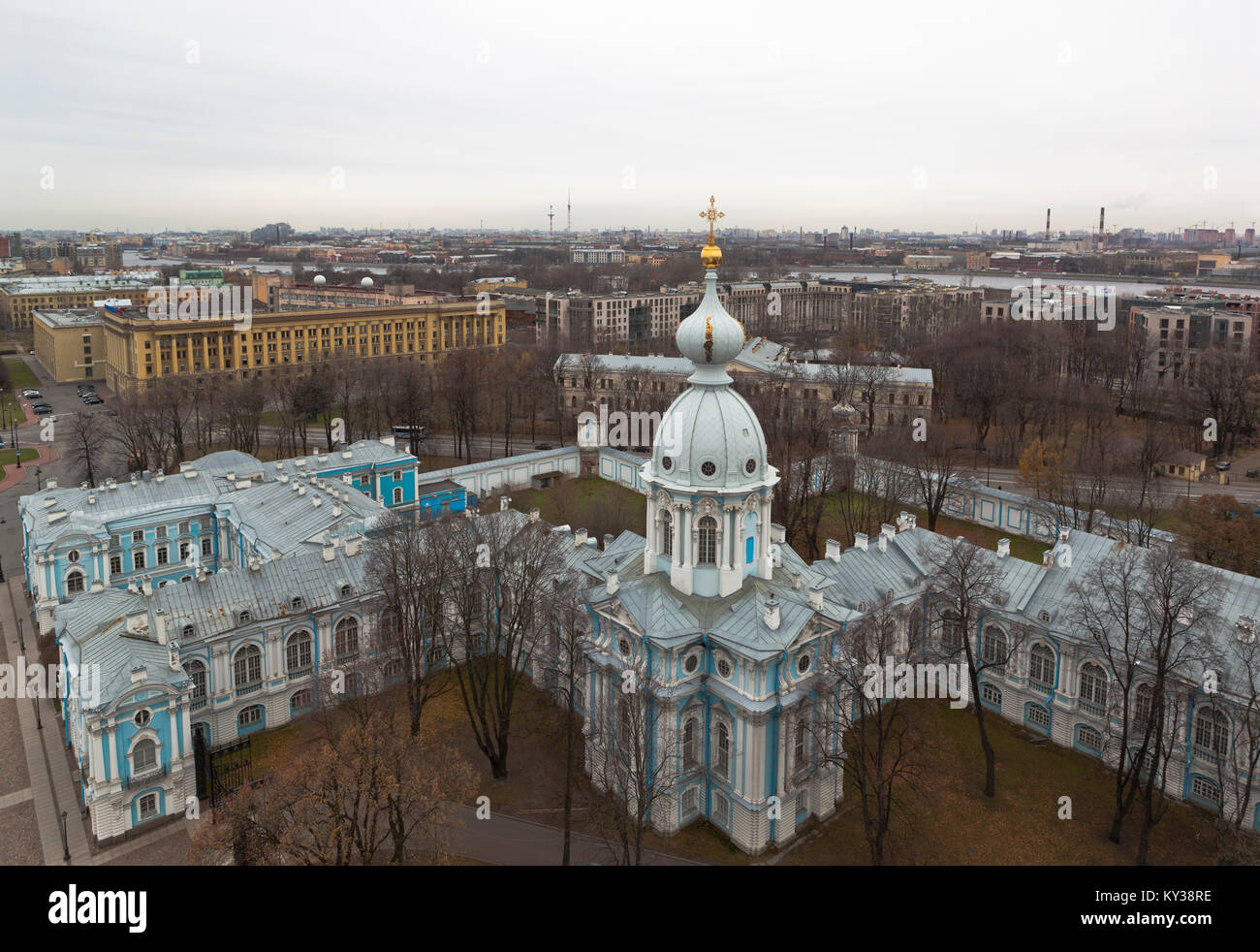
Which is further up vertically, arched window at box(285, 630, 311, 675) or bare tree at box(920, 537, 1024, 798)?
bare tree at box(920, 537, 1024, 798)

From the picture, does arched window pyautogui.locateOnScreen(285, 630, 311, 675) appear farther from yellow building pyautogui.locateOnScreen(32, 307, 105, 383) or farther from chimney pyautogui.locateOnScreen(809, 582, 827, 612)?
yellow building pyautogui.locateOnScreen(32, 307, 105, 383)

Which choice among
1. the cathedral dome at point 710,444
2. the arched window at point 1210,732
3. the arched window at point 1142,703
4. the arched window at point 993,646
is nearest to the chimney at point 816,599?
the cathedral dome at point 710,444

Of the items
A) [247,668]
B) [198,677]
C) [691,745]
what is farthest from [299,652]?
[691,745]

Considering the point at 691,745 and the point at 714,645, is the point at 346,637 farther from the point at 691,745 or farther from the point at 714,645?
the point at 714,645

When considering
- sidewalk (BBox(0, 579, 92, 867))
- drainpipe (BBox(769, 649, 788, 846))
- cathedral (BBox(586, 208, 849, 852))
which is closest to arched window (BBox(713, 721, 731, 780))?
cathedral (BBox(586, 208, 849, 852))

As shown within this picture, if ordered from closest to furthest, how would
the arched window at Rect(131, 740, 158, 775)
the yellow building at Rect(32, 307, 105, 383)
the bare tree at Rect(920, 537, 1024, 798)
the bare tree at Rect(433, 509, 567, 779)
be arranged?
the arched window at Rect(131, 740, 158, 775) → the bare tree at Rect(920, 537, 1024, 798) → the bare tree at Rect(433, 509, 567, 779) → the yellow building at Rect(32, 307, 105, 383)

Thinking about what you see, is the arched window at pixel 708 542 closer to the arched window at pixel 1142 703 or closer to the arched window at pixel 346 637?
the arched window at pixel 1142 703
